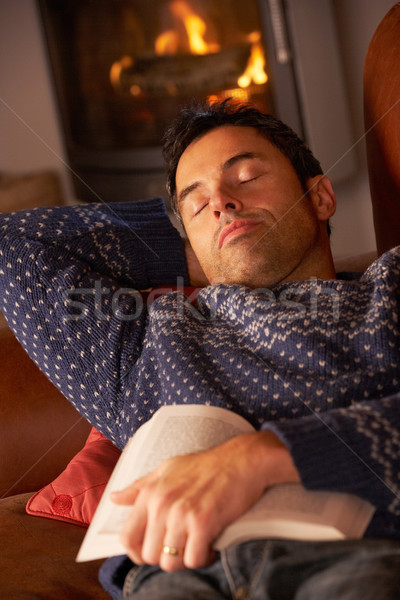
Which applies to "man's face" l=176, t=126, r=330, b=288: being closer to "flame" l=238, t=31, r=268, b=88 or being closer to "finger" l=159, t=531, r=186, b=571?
"finger" l=159, t=531, r=186, b=571

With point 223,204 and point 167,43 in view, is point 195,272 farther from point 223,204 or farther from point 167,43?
point 167,43

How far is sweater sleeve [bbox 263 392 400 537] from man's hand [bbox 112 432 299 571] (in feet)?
0.08

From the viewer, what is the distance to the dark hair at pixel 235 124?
1.21 metres

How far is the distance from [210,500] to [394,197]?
74cm

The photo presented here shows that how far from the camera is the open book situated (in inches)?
23.4

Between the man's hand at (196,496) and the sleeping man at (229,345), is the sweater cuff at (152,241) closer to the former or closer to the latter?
the sleeping man at (229,345)

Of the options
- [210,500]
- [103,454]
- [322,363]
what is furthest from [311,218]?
[210,500]

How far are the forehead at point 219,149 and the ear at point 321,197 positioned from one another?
0.09 meters

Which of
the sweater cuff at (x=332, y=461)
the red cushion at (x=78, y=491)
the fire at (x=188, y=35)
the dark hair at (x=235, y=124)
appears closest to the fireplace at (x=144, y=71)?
the fire at (x=188, y=35)

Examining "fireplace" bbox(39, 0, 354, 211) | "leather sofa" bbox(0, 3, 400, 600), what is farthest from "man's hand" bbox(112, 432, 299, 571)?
"fireplace" bbox(39, 0, 354, 211)

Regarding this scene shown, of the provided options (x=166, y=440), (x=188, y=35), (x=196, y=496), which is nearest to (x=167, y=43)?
(x=188, y=35)

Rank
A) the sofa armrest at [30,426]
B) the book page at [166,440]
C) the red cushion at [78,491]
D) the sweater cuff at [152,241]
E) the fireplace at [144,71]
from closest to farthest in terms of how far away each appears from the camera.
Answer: the book page at [166,440]
the red cushion at [78,491]
the sofa armrest at [30,426]
the sweater cuff at [152,241]
the fireplace at [144,71]

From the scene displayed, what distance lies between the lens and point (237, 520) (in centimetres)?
61

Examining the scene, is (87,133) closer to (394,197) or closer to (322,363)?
(394,197)
